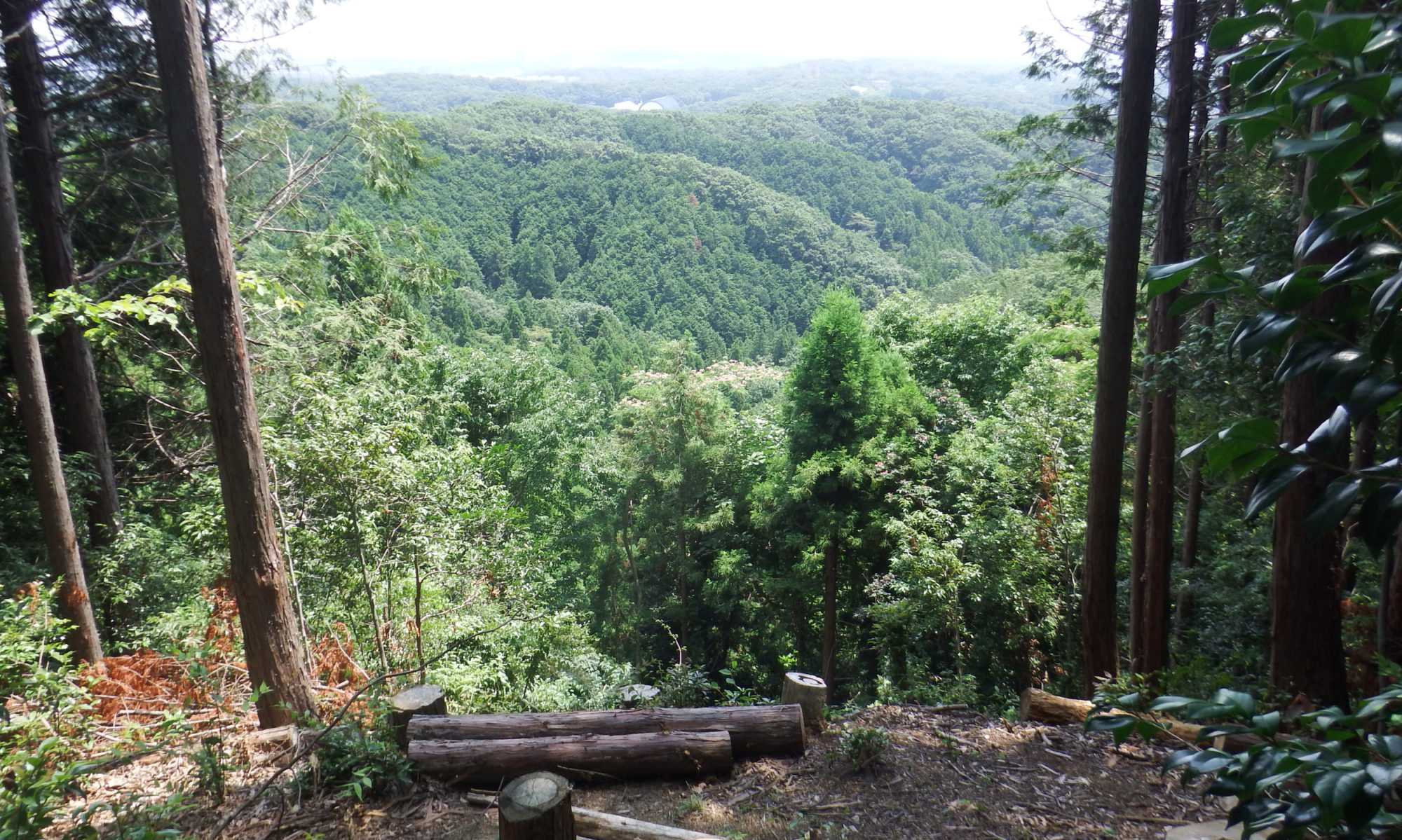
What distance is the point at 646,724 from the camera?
15.3 feet

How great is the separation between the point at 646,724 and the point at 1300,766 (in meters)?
4.14

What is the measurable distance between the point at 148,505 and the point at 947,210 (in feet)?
282

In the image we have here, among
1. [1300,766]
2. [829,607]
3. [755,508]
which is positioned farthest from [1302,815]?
[755,508]

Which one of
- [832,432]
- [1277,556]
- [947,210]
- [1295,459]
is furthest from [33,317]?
[947,210]

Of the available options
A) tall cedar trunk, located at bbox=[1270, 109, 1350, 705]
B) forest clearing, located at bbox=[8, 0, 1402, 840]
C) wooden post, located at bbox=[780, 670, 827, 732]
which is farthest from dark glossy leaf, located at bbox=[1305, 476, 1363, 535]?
wooden post, located at bbox=[780, 670, 827, 732]

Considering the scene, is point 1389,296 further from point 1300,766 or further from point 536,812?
point 536,812

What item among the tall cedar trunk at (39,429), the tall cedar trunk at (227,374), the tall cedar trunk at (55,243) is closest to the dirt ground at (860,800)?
the tall cedar trunk at (227,374)

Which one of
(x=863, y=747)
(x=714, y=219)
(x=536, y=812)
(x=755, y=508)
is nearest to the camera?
(x=536, y=812)

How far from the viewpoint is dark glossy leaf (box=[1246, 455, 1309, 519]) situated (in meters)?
1.08

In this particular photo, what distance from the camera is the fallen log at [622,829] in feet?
11.8

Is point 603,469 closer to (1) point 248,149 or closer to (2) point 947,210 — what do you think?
(1) point 248,149

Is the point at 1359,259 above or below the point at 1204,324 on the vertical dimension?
above

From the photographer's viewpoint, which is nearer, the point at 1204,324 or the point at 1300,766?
the point at 1300,766

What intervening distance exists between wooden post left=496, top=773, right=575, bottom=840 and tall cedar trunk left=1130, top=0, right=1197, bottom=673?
6170 mm
